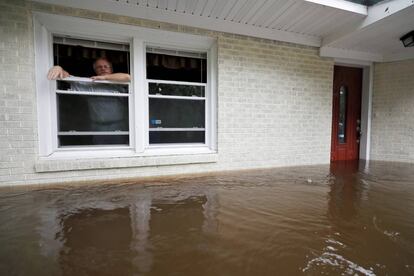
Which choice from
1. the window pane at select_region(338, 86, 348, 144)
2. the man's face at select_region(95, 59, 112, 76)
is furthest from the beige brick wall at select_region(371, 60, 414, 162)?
the man's face at select_region(95, 59, 112, 76)

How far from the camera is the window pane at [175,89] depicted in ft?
13.4

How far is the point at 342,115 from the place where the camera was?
19.7ft

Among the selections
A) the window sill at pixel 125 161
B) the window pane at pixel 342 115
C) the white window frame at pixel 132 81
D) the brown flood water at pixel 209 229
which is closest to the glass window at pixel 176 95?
the white window frame at pixel 132 81

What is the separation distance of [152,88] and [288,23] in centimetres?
264

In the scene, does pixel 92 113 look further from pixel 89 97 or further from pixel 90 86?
pixel 90 86

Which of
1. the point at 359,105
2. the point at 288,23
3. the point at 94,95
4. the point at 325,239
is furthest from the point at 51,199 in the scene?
the point at 359,105

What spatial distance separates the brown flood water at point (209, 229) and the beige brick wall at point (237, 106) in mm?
504

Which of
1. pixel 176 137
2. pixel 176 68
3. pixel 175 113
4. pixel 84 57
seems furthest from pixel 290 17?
pixel 84 57

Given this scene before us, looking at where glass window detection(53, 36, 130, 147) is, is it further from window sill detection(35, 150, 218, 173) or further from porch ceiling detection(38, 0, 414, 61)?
porch ceiling detection(38, 0, 414, 61)

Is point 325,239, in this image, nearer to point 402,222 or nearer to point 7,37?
point 402,222

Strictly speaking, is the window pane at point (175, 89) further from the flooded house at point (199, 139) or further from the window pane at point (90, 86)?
the window pane at point (90, 86)

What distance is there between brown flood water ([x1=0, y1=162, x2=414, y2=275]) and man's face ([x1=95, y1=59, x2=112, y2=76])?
5.67 ft

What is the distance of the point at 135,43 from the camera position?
3793mm

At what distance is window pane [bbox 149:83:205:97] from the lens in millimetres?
4082
